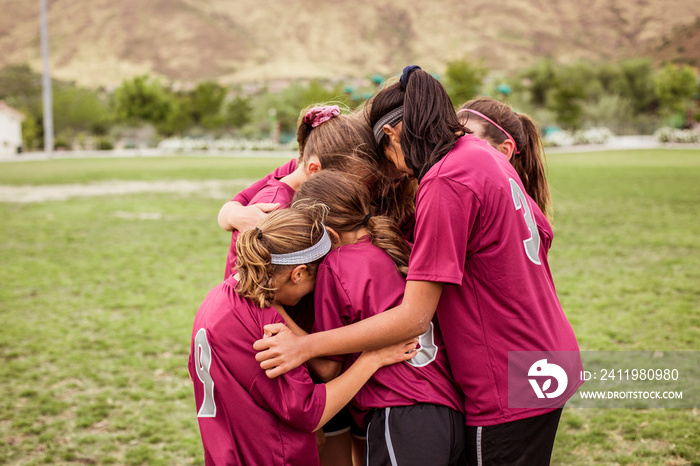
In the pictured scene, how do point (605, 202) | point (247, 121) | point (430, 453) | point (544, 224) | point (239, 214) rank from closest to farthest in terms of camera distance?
point (430, 453) → point (544, 224) → point (239, 214) → point (605, 202) → point (247, 121)

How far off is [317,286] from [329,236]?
0.19m

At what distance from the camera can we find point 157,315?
655 cm

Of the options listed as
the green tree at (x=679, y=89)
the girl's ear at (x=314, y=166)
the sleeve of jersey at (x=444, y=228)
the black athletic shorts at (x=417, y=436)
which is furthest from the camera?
the green tree at (x=679, y=89)

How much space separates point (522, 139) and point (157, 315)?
5.03m

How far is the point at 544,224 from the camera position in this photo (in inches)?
86.0

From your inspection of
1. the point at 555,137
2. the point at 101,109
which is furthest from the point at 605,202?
the point at 101,109

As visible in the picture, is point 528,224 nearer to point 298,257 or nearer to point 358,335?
point 358,335

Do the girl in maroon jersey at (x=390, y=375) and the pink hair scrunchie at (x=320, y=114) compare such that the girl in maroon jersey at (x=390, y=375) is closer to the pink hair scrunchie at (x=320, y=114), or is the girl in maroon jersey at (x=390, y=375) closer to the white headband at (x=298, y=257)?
the white headband at (x=298, y=257)

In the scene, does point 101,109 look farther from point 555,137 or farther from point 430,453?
point 430,453

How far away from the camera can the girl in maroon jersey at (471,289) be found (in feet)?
5.75

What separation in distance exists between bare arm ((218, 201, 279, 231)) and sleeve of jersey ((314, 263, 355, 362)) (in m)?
0.49

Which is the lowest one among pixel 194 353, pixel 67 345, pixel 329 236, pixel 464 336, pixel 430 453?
pixel 67 345

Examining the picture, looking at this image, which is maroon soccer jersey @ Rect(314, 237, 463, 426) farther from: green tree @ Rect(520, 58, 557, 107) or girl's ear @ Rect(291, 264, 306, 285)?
green tree @ Rect(520, 58, 557, 107)

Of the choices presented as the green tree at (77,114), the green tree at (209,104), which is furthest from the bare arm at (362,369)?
the green tree at (77,114)
